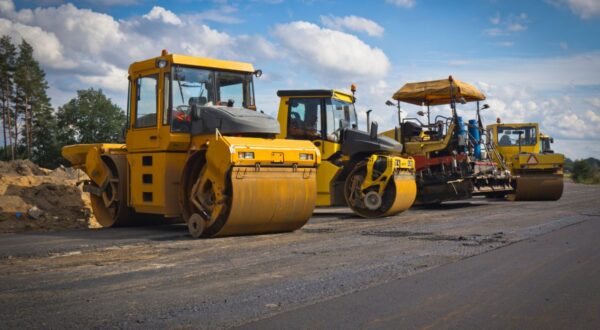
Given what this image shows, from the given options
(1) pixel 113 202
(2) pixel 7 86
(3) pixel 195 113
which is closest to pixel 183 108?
(3) pixel 195 113

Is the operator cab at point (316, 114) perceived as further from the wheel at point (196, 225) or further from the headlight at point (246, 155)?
the wheel at point (196, 225)

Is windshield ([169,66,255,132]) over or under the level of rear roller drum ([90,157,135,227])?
over

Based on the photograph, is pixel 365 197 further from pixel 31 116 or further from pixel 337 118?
pixel 31 116

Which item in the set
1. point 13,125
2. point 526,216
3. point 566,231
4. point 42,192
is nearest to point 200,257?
point 566,231

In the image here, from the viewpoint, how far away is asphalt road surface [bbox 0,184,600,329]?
4.45m

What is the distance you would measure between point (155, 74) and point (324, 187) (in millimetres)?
4586

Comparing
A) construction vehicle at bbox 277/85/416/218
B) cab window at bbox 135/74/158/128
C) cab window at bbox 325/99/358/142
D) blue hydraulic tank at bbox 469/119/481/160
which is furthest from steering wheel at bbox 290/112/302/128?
blue hydraulic tank at bbox 469/119/481/160

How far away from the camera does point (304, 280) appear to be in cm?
577

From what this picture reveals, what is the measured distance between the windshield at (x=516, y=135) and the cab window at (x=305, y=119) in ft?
36.2

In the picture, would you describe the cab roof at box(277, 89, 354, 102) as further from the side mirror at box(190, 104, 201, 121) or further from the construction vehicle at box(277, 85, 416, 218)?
the side mirror at box(190, 104, 201, 121)

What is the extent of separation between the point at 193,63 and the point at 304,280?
5.33 metres

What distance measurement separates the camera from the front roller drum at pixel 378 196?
12.8m

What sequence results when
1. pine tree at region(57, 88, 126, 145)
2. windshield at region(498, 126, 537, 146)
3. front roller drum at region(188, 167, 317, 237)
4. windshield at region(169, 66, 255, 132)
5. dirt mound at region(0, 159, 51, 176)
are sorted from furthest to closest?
pine tree at region(57, 88, 126, 145), dirt mound at region(0, 159, 51, 176), windshield at region(498, 126, 537, 146), windshield at region(169, 66, 255, 132), front roller drum at region(188, 167, 317, 237)

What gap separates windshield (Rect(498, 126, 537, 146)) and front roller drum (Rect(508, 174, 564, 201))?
283cm
